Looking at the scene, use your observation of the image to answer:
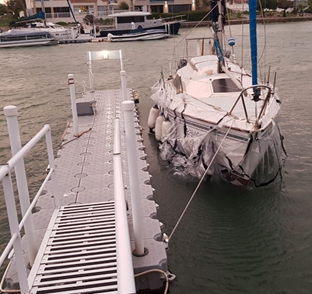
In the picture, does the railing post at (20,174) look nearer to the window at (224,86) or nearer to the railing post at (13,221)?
the railing post at (13,221)

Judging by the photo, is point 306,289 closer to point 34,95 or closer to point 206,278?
point 206,278

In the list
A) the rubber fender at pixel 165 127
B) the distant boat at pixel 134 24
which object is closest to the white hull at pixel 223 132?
the rubber fender at pixel 165 127

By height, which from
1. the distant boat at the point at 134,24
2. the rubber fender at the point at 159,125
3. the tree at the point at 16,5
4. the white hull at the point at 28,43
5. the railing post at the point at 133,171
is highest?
the tree at the point at 16,5

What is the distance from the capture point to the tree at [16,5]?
85.9m

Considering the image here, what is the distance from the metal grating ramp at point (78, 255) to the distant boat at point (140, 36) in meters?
43.2

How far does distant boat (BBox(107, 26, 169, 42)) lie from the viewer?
46394mm

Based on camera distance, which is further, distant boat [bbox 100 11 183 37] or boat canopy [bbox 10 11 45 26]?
boat canopy [bbox 10 11 45 26]

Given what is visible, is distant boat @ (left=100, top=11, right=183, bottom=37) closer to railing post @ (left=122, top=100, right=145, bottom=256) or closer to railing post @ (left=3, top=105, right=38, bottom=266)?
railing post @ (left=122, top=100, right=145, bottom=256)

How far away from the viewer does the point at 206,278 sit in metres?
5.66

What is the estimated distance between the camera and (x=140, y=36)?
4712cm

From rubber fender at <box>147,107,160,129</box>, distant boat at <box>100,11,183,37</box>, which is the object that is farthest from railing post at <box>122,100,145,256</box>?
distant boat at <box>100,11,183,37</box>

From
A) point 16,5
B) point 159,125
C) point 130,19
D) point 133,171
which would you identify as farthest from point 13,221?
point 16,5

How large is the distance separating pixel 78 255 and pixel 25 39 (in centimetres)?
4860

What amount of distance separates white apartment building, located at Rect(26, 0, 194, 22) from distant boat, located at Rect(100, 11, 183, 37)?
69.6 feet
